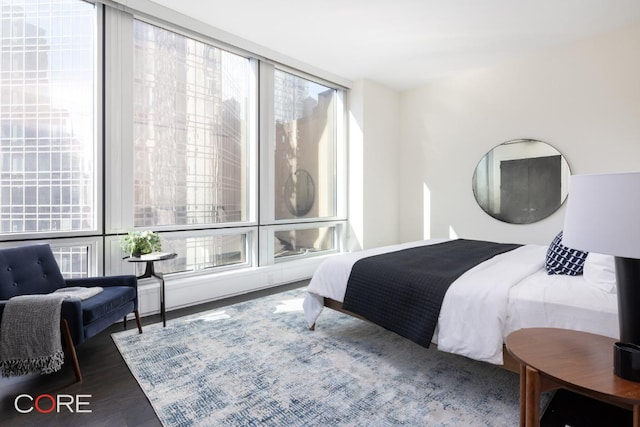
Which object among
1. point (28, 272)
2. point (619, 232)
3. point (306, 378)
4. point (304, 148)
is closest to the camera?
point (619, 232)

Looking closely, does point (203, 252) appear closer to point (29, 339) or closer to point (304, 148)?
point (29, 339)

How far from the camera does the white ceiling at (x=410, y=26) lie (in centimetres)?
326

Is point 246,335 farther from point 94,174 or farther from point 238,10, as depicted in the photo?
point 238,10

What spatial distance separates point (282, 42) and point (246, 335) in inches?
131

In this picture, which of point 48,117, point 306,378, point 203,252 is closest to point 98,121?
A: point 48,117

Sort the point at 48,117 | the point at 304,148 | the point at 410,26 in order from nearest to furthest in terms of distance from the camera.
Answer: the point at 48,117 → the point at 410,26 → the point at 304,148

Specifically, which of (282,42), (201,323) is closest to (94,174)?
(201,323)

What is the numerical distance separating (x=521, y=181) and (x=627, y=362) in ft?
12.2

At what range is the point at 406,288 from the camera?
7.45 feet

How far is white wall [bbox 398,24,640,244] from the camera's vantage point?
3.71 metres

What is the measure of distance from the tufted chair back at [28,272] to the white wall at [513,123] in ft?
15.2

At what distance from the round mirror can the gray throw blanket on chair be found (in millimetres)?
4796

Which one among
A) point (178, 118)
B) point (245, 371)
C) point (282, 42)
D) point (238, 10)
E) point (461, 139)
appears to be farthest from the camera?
point (461, 139)

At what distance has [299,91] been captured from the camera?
4.96 meters
